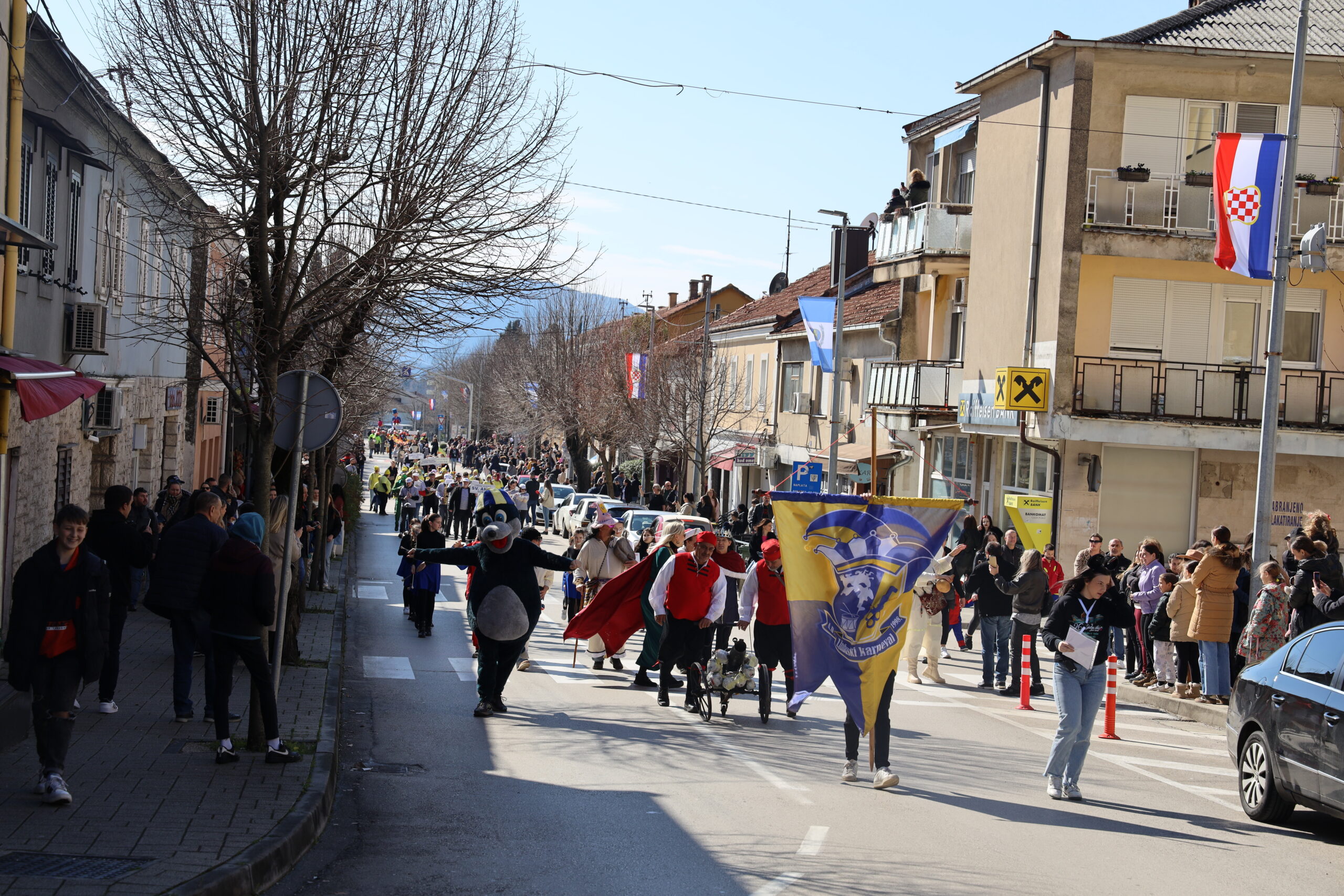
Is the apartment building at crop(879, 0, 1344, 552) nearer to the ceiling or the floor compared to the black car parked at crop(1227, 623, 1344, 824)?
nearer to the ceiling

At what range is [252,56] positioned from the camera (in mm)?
12938

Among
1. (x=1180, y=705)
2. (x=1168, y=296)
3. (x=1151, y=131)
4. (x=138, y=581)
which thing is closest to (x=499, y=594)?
(x=138, y=581)

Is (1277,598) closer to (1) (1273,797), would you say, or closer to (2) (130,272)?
(1) (1273,797)

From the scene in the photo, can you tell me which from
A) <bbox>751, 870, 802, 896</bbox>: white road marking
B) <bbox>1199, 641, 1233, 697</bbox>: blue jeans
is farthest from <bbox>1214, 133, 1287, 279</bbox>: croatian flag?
<bbox>751, 870, 802, 896</bbox>: white road marking

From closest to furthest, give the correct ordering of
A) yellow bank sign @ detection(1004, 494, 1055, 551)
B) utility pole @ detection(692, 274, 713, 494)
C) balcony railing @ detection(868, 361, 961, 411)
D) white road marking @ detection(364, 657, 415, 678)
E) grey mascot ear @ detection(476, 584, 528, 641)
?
grey mascot ear @ detection(476, 584, 528, 641) → white road marking @ detection(364, 657, 415, 678) → yellow bank sign @ detection(1004, 494, 1055, 551) → balcony railing @ detection(868, 361, 961, 411) → utility pole @ detection(692, 274, 713, 494)

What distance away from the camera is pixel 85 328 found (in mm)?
17391

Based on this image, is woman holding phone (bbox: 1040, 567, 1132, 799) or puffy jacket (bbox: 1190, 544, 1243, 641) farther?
puffy jacket (bbox: 1190, 544, 1243, 641)

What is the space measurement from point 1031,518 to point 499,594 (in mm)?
13831

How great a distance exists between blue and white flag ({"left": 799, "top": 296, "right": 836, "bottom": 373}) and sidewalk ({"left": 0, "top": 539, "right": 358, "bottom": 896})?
21610 millimetres

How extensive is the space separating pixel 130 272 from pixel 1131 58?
59.5ft

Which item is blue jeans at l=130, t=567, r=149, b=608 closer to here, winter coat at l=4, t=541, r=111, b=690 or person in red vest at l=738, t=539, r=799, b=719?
person in red vest at l=738, t=539, r=799, b=719

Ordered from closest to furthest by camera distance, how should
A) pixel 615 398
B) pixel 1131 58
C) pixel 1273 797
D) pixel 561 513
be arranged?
pixel 1273 797 < pixel 1131 58 < pixel 561 513 < pixel 615 398

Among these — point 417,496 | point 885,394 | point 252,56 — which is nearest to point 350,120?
point 252,56

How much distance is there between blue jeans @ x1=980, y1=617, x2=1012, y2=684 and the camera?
1627 centimetres
